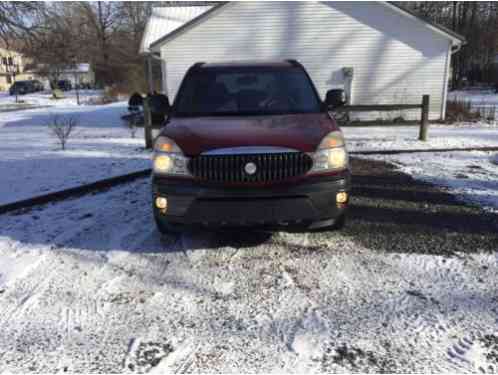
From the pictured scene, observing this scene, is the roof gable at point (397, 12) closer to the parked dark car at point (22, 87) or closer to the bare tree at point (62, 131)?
the bare tree at point (62, 131)

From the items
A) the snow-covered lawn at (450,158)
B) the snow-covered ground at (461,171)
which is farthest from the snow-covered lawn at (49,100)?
the snow-covered ground at (461,171)

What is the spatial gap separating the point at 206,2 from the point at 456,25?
94.7 ft

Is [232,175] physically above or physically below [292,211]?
above

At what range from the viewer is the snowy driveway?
7.89 feet

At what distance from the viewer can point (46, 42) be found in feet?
55.9

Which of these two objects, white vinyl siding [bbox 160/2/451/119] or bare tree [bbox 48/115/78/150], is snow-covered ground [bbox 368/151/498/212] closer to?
bare tree [bbox 48/115/78/150]

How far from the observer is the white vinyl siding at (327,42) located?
A: 14211mm

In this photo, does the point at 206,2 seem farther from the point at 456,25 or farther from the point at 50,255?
the point at 456,25

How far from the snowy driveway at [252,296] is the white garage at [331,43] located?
35.3ft

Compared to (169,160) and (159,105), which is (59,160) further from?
(169,160)

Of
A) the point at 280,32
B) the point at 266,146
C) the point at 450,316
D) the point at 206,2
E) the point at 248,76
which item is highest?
the point at 206,2

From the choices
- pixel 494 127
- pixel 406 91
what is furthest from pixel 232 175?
pixel 406 91

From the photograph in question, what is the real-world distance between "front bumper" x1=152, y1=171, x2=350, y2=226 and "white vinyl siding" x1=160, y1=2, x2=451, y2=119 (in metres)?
11.8

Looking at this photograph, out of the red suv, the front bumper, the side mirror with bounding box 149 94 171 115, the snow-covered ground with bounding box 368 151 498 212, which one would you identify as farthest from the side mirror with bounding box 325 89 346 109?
the snow-covered ground with bounding box 368 151 498 212
